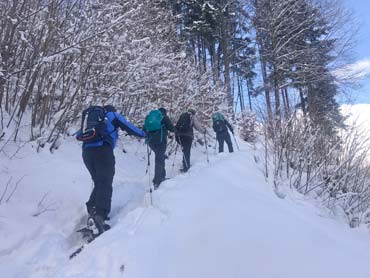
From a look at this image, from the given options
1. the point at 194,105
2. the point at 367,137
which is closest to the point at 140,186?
the point at 367,137

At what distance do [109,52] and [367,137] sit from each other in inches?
233

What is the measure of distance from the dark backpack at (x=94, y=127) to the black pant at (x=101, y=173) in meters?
0.14

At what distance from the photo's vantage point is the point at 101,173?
4594 millimetres

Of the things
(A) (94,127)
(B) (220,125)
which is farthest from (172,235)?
(B) (220,125)

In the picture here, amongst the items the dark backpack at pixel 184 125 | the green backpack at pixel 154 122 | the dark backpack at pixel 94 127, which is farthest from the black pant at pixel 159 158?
the dark backpack at pixel 94 127

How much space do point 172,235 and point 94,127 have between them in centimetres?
177

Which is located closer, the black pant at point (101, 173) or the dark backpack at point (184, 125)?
the black pant at point (101, 173)

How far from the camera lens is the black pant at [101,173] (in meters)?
4.52

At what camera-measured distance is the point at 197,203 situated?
14.8 feet

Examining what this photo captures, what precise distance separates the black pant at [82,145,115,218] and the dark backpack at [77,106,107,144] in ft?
0.47

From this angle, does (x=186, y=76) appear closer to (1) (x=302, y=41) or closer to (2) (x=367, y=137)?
(2) (x=367, y=137)

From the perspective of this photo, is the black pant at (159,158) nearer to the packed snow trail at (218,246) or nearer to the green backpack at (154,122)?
the green backpack at (154,122)

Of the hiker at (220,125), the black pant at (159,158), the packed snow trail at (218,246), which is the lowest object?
the packed snow trail at (218,246)

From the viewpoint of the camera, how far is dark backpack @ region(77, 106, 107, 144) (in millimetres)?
4539
